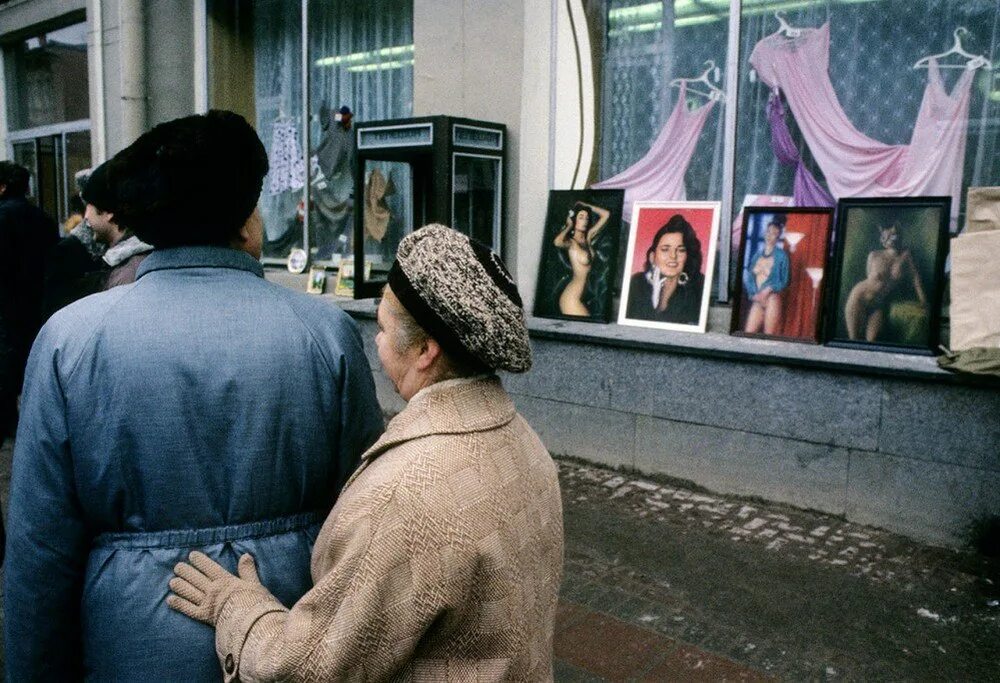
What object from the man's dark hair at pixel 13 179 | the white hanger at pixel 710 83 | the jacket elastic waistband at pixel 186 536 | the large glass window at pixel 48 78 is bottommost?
the jacket elastic waistband at pixel 186 536

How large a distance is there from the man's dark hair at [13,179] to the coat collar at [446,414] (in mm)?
5257

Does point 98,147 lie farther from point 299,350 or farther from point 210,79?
point 299,350

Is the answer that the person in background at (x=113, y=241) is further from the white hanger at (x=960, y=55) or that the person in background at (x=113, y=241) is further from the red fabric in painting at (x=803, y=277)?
the white hanger at (x=960, y=55)

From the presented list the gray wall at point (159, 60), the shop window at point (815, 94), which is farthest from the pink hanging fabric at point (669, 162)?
the gray wall at point (159, 60)

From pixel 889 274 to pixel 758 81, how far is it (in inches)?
64.2

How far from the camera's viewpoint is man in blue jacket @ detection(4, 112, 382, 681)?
1.61 meters

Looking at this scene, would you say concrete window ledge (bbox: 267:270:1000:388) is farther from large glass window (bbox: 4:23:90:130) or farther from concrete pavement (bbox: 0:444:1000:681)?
large glass window (bbox: 4:23:90:130)

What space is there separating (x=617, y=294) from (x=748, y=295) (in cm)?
105

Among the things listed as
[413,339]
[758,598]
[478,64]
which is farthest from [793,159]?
[413,339]

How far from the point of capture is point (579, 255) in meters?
6.42

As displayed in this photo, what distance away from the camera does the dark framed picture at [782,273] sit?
535cm

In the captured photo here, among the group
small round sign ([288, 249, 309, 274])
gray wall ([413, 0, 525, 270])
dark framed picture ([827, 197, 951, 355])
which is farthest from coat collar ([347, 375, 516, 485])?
small round sign ([288, 249, 309, 274])

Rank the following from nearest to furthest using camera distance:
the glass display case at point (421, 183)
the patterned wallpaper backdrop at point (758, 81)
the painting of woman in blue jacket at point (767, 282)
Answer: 1. the patterned wallpaper backdrop at point (758, 81)
2. the painting of woman in blue jacket at point (767, 282)
3. the glass display case at point (421, 183)

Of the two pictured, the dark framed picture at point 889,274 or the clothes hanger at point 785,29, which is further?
the clothes hanger at point 785,29
